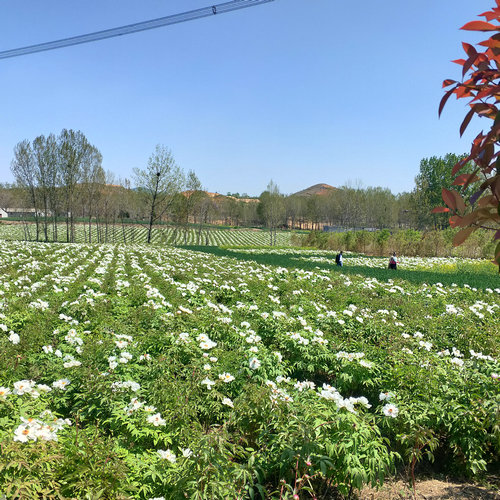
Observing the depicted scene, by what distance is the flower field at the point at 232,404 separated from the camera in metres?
2.25

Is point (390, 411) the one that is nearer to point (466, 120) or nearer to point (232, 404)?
point (232, 404)

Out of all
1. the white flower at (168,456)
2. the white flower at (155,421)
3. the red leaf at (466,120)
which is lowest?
the white flower at (168,456)

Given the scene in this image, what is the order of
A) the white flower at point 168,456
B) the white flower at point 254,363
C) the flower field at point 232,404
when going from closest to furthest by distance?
the flower field at point 232,404 → the white flower at point 168,456 → the white flower at point 254,363

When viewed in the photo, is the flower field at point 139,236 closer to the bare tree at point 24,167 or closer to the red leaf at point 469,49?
the bare tree at point 24,167

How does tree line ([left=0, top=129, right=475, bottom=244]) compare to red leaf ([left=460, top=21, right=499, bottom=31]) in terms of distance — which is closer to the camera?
red leaf ([left=460, top=21, right=499, bottom=31])

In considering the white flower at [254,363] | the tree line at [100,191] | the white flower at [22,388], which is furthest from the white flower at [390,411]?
the tree line at [100,191]

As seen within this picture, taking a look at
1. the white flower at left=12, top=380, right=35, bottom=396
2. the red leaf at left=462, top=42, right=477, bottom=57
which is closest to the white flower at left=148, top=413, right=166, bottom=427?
the white flower at left=12, top=380, right=35, bottom=396

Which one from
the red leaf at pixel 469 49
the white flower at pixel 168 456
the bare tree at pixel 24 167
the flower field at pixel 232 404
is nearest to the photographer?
the red leaf at pixel 469 49

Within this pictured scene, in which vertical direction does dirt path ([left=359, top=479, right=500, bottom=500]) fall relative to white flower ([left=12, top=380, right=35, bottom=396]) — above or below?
below

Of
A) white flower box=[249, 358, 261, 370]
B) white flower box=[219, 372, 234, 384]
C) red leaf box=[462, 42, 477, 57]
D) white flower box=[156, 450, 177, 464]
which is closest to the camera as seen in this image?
red leaf box=[462, 42, 477, 57]

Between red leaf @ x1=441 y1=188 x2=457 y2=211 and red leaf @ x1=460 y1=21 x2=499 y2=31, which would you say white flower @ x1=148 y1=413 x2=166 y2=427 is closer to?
red leaf @ x1=441 y1=188 x2=457 y2=211

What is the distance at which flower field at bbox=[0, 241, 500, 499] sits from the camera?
7.38ft

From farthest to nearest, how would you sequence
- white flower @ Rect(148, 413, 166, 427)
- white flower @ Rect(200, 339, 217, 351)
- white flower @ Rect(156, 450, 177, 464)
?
white flower @ Rect(200, 339, 217, 351) → white flower @ Rect(148, 413, 166, 427) → white flower @ Rect(156, 450, 177, 464)

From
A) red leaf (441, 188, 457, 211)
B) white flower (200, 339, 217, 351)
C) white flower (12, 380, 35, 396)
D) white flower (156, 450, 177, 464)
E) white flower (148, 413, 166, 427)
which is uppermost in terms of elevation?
red leaf (441, 188, 457, 211)
